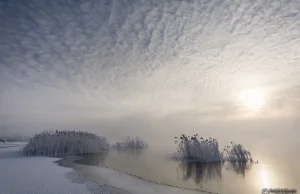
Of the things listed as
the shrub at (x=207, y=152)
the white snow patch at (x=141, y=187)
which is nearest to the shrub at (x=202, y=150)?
the shrub at (x=207, y=152)

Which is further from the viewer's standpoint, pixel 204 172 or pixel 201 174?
pixel 204 172

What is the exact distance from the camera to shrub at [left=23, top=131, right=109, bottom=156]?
97.3 ft

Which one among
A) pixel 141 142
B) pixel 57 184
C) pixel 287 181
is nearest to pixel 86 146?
pixel 141 142

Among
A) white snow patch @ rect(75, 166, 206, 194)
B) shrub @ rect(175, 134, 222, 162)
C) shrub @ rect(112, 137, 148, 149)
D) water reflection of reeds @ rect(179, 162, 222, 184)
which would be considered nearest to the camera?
white snow patch @ rect(75, 166, 206, 194)

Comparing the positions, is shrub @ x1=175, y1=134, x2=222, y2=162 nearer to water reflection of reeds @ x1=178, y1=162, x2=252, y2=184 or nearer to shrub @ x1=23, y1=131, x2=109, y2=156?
water reflection of reeds @ x1=178, y1=162, x2=252, y2=184

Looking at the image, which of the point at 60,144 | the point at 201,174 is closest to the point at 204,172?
the point at 201,174

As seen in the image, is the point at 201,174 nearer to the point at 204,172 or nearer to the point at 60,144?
the point at 204,172

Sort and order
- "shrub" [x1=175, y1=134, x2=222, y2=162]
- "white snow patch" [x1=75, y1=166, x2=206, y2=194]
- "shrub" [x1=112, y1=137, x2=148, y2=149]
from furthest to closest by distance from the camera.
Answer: "shrub" [x1=112, y1=137, x2=148, y2=149], "shrub" [x1=175, y1=134, x2=222, y2=162], "white snow patch" [x1=75, y1=166, x2=206, y2=194]

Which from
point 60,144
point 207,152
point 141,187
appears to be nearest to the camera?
point 141,187

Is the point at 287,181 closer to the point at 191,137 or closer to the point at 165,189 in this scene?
the point at 165,189

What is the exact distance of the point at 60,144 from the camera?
106 ft

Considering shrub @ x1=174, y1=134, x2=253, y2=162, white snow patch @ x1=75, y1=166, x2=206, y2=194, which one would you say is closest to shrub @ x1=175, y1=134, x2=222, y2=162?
shrub @ x1=174, y1=134, x2=253, y2=162

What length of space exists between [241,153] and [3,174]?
2182 cm

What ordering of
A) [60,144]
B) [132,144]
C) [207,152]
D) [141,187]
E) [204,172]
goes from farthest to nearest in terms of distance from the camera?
[132,144]
[60,144]
[207,152]
[204,172]
[141,187]
